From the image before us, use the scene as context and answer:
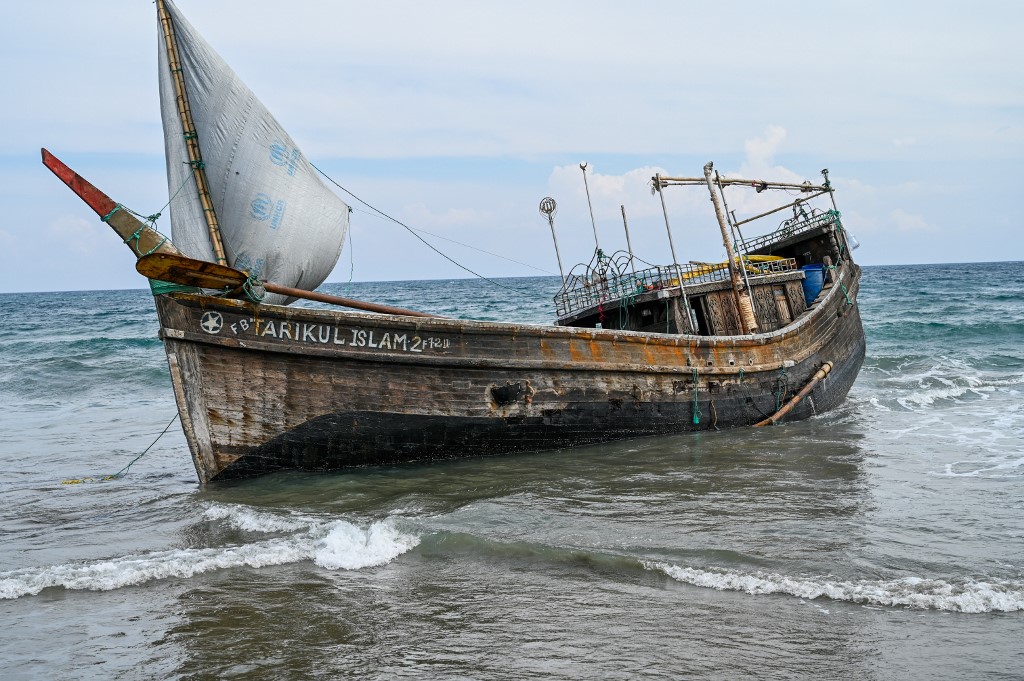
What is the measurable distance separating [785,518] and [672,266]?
5468 mm

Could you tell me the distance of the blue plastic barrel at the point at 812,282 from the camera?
14.4 m

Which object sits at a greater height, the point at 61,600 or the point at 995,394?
the point at 61,600

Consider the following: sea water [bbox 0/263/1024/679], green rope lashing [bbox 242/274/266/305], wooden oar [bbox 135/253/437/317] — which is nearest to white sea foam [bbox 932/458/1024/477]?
sea water [bbox 0/263/1024/679]

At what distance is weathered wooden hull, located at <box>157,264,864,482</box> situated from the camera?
29.4ft

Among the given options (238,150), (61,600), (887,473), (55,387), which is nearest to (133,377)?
(55,387)

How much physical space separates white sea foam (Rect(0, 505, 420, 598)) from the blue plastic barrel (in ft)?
31.0

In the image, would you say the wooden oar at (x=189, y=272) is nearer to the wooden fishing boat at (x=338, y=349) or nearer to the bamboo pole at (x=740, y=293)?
the wooden fishing boat at (x=338, y=349)

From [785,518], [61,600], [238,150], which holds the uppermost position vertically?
[238,150]

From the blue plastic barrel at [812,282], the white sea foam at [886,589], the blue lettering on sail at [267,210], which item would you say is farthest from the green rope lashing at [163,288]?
the blue plastic barrel at [812,282]

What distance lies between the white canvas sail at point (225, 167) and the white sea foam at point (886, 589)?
635 centimetres

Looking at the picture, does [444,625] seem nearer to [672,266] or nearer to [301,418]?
[301,418]

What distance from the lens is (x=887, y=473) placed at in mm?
9578

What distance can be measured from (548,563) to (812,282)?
9.50 m

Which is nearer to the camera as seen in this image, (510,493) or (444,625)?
(444,625)
